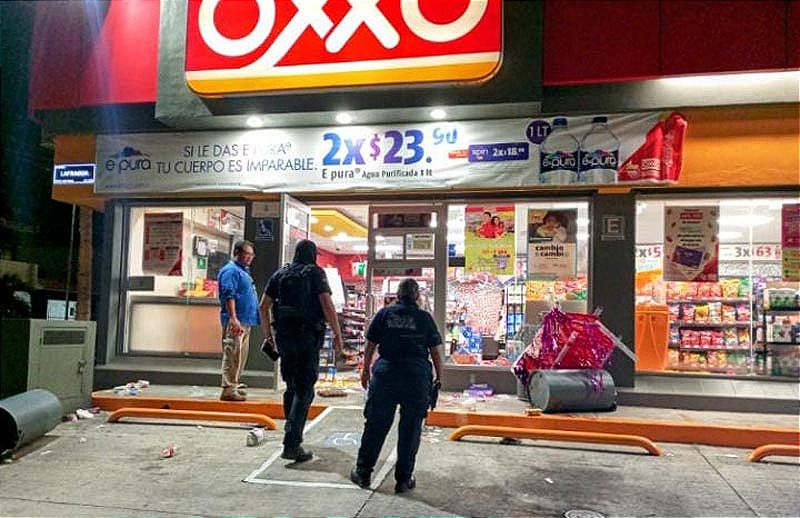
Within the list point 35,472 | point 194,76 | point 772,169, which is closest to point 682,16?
point 772,169

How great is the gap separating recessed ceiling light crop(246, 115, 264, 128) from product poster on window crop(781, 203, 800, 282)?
7.42 m

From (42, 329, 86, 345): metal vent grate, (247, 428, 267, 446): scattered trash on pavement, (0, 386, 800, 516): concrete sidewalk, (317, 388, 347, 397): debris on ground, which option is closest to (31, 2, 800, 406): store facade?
(317, 388, 347, 397): debris on ground

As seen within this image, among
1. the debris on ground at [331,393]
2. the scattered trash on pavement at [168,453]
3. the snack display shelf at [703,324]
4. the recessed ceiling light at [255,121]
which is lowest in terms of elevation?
the scattered trash on pavement at [168,453]

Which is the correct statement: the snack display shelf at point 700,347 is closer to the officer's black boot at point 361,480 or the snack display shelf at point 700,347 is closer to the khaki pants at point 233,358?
the officer's black boot at point 361,480

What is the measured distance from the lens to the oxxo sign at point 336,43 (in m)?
7.59

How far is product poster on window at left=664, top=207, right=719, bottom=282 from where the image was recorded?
855 cm

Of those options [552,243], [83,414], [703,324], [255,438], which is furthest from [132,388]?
[703,324]

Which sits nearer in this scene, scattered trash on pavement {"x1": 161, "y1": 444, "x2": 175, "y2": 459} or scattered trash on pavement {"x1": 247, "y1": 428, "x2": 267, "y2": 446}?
scattered trash on pavement {"x1": 161, "y1": 444, "x2": 175, "y2": 459}

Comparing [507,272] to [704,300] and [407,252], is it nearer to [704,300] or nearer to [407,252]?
[407,252]

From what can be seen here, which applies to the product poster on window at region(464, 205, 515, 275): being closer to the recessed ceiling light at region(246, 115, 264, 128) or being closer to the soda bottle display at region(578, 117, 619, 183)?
the soda bottle display at region(578, 117, 619, 183)

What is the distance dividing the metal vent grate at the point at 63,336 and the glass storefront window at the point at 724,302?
301 inches

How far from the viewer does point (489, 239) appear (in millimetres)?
9172

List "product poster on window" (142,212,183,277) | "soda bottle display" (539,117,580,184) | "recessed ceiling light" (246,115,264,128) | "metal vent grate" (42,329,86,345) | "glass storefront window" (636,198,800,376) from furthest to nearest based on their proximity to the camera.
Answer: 1. "product poster on window" (142,212,183,277)
2. "recessed ceiling light" (246,115,264,128)
3. "glass storefront window" (636,198,800,376)
4. "soda bottle display" (539,117,580,184)
5. "metal vent grate" (42,329,86,345)

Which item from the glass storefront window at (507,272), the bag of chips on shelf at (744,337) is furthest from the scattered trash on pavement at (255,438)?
the bag of chips on shelf at (744,337)
